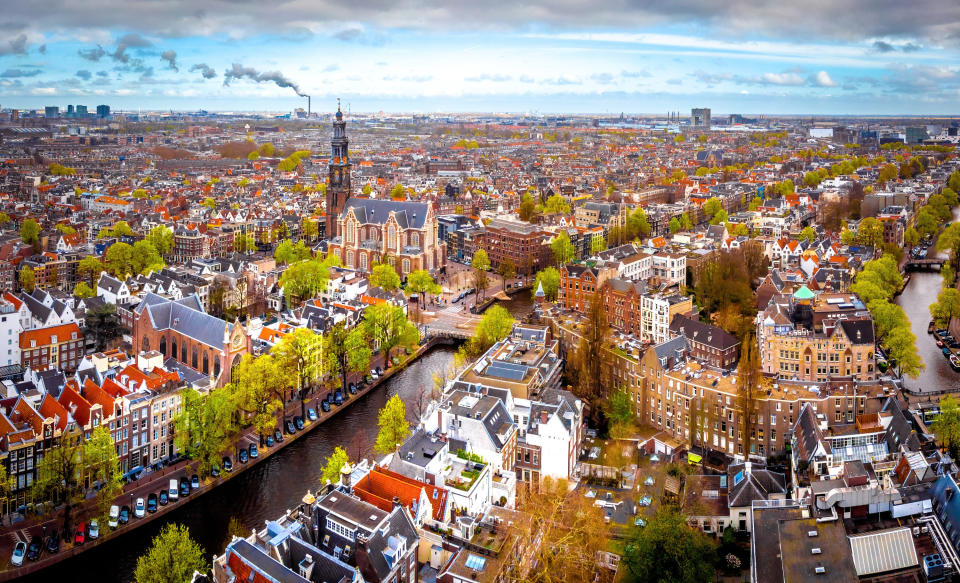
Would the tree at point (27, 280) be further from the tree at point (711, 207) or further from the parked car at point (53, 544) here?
the tree at point (711, 207)

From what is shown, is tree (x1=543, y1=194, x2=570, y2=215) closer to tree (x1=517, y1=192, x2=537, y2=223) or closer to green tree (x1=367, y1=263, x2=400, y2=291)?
tree (x1=517, y1=192, x2=537, y2=223)

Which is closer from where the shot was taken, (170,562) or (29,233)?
(170,562)

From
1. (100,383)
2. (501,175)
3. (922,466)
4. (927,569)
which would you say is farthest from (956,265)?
(501,175)

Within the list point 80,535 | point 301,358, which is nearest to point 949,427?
point 301,358

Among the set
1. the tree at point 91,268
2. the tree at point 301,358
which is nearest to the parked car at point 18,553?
the tree at point 301,358

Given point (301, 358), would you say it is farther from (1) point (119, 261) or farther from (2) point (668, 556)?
(1) point (119, 261)

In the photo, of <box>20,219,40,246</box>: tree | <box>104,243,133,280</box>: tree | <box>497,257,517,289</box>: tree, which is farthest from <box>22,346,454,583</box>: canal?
<box>20,219,40,246</box>: tree

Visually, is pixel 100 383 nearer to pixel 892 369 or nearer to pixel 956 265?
pixel 892 369
